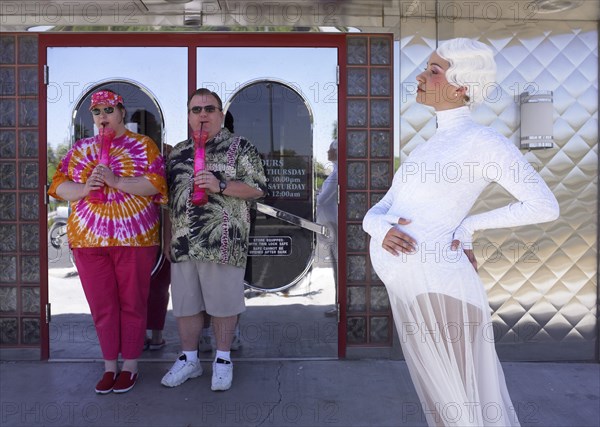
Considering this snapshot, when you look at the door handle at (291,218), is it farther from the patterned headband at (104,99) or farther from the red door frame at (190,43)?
the patterned headband at (104,99)

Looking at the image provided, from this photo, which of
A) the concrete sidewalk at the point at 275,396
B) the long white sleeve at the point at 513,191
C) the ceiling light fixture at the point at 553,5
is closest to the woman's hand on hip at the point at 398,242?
the long white sleeve at the point at 513,191

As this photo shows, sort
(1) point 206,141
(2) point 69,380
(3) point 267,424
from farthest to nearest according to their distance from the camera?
(2) point 69,380
(1) point 206,141
(3) point 267,424

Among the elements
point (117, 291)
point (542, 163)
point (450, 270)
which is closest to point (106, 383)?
point (117, 291)

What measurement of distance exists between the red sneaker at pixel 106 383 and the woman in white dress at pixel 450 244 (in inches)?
86.8

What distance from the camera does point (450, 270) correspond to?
5.77 ft

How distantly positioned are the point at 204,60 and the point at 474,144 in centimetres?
252

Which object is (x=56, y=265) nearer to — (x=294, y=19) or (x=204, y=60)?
(x=204, y=60)

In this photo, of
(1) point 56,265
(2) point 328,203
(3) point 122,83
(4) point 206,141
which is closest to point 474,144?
(4) point 206,141

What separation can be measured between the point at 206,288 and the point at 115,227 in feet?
2.09

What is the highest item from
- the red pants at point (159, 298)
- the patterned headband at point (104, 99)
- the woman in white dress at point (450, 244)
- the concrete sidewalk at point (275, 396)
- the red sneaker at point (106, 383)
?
the patterned headband at point (104, 99)

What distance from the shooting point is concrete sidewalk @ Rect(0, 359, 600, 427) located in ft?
10.1

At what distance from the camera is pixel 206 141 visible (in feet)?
10.9

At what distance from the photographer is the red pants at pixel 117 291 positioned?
3281mm

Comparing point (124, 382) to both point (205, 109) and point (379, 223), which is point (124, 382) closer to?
point (205, 109)
